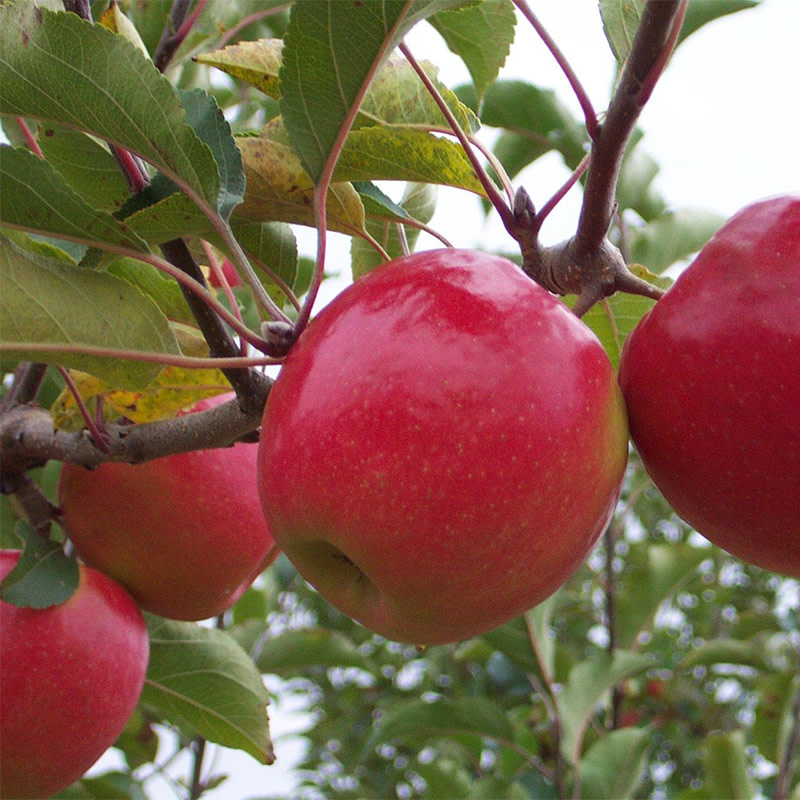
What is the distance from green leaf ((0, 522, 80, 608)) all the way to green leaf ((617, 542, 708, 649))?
1174 mm

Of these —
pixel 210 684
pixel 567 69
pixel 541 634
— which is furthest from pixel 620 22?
pixel 541 634

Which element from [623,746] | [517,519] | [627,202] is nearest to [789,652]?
[623,746]

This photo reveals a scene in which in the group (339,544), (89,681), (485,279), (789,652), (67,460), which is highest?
(485,279)

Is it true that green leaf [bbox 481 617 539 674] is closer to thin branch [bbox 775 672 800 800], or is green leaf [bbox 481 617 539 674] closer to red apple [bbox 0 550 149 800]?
thin branch [bbox 775 672 800 800]

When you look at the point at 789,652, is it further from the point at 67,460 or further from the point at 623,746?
the point at 67,460

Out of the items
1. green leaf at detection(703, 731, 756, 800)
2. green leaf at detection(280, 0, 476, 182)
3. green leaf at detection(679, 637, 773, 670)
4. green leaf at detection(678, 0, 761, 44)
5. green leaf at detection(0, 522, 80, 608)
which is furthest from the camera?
green leaf at detection(679, 637, 773, 670)

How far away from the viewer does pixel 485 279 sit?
590 millimetres

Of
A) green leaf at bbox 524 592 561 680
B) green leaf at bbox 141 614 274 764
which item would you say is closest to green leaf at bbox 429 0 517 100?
green leaf at bbox 141 614 274 764

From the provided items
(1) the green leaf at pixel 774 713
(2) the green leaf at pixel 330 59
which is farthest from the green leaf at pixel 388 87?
(1) the green leaf at pixel 774 713

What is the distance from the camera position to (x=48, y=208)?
2.19ft

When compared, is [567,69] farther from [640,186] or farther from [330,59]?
[640,186]

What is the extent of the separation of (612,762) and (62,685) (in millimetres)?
1059

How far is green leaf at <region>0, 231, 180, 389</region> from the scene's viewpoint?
0.63 meters

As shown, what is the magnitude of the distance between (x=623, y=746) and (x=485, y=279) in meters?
1.23
